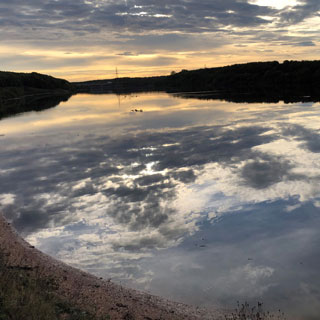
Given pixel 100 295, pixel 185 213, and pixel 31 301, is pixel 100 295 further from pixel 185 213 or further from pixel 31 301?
pixel 185 213

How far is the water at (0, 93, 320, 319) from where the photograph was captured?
12359 mm

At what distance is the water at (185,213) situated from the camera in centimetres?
1236

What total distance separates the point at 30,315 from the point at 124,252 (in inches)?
289

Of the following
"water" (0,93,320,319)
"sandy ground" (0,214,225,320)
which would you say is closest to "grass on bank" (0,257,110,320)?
"sandy ground" (0,214,225,320)

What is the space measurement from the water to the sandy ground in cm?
63

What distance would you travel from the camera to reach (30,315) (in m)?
7.47

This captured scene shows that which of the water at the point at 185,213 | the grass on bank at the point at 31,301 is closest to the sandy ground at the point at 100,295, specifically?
the grass on bank at the point at 31,301

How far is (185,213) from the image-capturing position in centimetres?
1795

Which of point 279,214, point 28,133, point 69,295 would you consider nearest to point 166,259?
point 69,295

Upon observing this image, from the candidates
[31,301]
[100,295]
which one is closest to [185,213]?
[100,295]

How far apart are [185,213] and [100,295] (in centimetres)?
766

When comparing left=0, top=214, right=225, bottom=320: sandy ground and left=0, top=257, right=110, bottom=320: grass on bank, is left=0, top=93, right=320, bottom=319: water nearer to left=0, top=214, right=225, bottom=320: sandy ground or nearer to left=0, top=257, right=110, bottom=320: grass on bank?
left=0, top=214, right=225, bottom=320: sandy ground

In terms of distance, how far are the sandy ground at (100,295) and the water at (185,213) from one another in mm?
626

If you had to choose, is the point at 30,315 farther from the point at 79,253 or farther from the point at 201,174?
the point at 201,174
